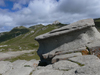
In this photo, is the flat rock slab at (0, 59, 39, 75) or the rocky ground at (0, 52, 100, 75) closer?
the rocky ground at (0, 52, 100, 75)

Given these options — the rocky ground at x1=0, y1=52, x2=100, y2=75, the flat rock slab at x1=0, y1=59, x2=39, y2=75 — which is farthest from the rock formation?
the flat rock slab at x1=0, y1=59, x2=39, y2=75

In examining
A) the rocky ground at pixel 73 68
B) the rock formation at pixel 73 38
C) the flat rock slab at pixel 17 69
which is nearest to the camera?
the rocky ground at pixel 73 68

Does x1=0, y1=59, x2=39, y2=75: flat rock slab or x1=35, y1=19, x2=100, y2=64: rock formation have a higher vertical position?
x1=35, y1=19, x2=100, y2=64: rock formation

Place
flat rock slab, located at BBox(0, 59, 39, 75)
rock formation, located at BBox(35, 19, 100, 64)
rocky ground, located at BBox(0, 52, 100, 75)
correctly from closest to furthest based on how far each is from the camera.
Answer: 1. rocky ground, located at BBox(0, 52, 100, 75)
2. flat rock slab, located at BBox(0, 59, 39, 75)
3. rock formation, located at BBox(35, 19, 100, 64)

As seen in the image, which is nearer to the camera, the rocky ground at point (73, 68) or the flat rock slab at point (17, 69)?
the rocky ground at point (73, 68)

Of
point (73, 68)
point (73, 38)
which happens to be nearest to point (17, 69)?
point (73, 68)

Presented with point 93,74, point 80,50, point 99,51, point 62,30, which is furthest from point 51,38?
point 93,74

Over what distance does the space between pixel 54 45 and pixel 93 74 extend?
5745mm

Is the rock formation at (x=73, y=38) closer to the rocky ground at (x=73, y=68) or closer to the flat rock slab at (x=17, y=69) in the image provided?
the rocky ground at (x=73, y=68)

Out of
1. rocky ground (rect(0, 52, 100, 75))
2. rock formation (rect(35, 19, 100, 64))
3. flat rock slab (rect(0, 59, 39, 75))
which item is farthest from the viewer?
rock formation (rect(35, 19, 100, 64))

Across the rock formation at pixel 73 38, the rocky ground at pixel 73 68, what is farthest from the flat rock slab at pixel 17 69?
the rock formation at pixel 73 38

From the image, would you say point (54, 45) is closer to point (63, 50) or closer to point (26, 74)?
point (63, 50)

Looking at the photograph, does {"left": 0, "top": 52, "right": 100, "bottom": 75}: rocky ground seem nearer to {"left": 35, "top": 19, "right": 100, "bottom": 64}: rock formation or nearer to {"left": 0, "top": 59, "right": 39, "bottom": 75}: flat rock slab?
{"left": 0, "top": 59, "right": 39, "bottom": 75}: flat rock slab

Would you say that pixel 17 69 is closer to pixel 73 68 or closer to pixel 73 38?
pixel 73 68
